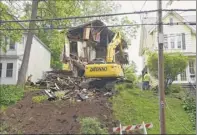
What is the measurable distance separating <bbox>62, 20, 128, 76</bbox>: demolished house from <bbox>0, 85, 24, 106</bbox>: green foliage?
170 inches

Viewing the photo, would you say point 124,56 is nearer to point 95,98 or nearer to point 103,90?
point 103,90

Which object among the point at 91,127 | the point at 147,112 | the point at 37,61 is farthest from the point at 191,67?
the point at 91,127

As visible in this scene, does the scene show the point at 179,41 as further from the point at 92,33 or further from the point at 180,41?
the point at 92,33

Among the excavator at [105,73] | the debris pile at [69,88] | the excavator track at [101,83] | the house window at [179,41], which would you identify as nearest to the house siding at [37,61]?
the debris pile at [69,88]

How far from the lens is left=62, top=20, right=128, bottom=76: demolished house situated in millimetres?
22484

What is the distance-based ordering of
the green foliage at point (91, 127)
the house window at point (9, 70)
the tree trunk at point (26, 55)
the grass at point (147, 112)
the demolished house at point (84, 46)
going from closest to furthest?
1. the green foliage at point (91, 127)
2. the grass at point (147, 112)
3. the tree trunk at point (26, 55)
4. the demolished house at point (84, 46)
5. the house window at point (9, 70)

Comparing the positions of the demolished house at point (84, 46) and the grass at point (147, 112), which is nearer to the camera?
the grass at point (147, 112)

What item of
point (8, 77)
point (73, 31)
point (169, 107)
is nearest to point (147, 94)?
point (169, 107)

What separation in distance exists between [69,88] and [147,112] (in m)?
5.86

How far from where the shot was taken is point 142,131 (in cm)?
1229

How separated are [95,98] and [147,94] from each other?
3284mm

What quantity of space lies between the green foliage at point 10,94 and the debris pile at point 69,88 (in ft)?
4.74

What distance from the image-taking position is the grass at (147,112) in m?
14.0

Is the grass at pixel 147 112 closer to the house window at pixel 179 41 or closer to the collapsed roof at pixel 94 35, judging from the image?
the collapsed roof at pixel 94 35
